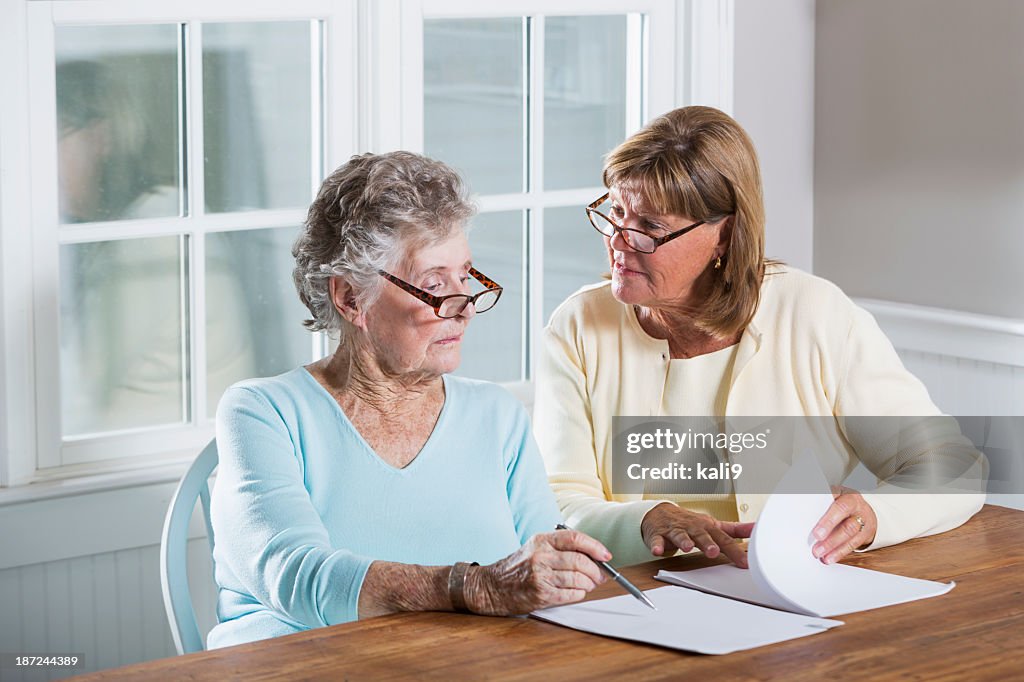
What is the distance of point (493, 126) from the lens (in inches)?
117

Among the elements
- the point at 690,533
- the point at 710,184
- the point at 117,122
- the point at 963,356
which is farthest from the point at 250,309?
the point at 963,356

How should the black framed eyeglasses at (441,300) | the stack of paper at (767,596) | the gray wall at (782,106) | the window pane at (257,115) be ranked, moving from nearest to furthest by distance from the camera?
the stack of paper at (767,596) → the black framed eyeglasses at (441,300) → the window pane at (257,115) → the gray wall at (782,106)

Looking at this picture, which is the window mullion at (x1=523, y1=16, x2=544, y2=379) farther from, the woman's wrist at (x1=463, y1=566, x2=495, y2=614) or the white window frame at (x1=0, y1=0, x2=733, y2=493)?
the woman's wrist at (x1=463, y1=566, x2=495, y2=614)

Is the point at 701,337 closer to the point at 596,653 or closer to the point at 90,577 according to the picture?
the point at 596,653

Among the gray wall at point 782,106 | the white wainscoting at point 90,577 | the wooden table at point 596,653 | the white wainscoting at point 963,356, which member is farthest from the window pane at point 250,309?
the white wainscoting at point 963,356

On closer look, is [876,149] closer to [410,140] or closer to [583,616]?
[410,140]

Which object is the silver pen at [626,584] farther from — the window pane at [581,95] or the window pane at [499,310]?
the window pane at [581,95]

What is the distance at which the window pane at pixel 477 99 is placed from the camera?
2.86 metres

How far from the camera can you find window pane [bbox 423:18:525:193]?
2.86 meters

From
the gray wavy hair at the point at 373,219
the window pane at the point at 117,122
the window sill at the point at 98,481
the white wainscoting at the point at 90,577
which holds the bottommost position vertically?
the white wainscoting at the point at 90,577

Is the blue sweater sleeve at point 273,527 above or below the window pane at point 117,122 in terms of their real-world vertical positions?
below

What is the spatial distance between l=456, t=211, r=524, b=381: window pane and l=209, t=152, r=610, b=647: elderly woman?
100 centimetres

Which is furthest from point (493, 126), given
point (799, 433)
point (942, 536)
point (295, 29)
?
point (942, 536)

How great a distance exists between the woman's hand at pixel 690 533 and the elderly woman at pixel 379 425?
0.51 feet
